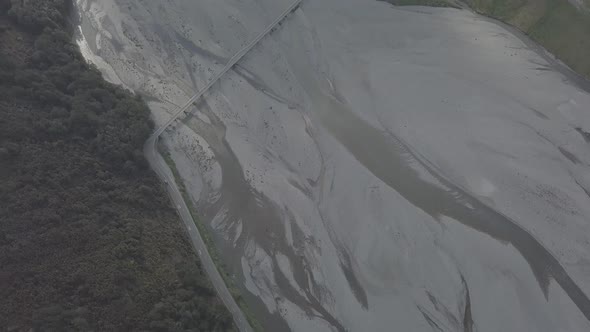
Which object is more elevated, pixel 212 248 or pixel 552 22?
pixel 552 22

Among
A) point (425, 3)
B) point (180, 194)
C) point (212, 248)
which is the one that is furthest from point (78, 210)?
point (425, 3)

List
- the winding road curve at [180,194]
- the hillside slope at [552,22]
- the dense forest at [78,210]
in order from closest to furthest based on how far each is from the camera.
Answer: the dense forest at [78,210], the winding road curve at [180,194], the hillside slope at [552,22]

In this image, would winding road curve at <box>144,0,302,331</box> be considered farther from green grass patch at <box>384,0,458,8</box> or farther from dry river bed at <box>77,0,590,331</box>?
green grass patch at <box>384,0,458,8</box>

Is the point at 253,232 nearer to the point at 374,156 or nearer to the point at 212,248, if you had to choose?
the point at 212,248

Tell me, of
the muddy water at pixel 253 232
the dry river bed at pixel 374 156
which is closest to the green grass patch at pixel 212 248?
the muddy water at pixel 253 232

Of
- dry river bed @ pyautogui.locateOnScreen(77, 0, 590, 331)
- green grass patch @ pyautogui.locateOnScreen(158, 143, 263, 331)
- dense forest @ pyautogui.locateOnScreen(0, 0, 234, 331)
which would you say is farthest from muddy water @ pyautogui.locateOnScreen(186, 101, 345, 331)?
dense forest @ pyautogui.locateOnScreen(0, 0, 234, 331)

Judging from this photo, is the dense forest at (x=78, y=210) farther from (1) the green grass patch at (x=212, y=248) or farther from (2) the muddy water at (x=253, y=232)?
(2) the muddy water at (x=253, y=232)
